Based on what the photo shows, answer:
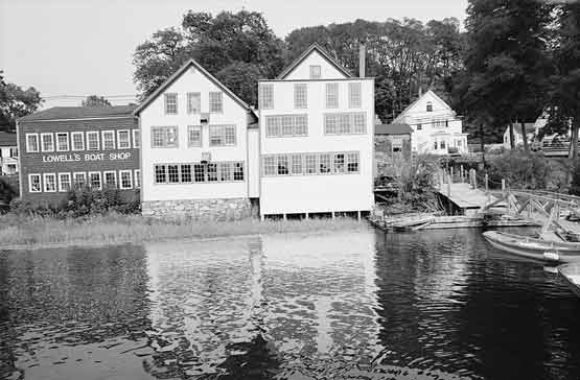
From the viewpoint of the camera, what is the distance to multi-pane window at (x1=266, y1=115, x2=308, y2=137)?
43.2m

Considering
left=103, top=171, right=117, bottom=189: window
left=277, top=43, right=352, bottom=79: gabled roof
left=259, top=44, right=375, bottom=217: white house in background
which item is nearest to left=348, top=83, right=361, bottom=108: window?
left=259, top=44, right=375, bottom=217: white house in background

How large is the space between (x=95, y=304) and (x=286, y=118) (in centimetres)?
2452

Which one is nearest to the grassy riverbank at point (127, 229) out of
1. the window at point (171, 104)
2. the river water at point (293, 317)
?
the river water at point (293, 317)

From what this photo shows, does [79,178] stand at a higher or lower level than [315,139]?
lower

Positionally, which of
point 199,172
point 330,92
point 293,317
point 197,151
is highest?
point 330,92

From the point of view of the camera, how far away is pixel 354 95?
43.1 meters

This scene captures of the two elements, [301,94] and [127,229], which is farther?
[301,94]

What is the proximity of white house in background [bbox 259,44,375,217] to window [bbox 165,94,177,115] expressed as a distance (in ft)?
21.8

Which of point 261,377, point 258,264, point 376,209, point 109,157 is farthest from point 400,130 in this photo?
point 261,377

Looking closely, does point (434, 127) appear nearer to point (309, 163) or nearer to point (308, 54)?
point (308, 54)

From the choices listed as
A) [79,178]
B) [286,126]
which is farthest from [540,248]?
[79,178]

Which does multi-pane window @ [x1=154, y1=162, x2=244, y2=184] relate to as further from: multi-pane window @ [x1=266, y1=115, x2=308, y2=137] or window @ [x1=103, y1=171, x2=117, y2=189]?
window @ [x1=103, y1=171, x2=117, y2=189]

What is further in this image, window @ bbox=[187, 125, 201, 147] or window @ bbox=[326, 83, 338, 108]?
window @ bbox=[187, 125, 201, 147]

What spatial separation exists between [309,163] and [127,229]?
13.8 metres
